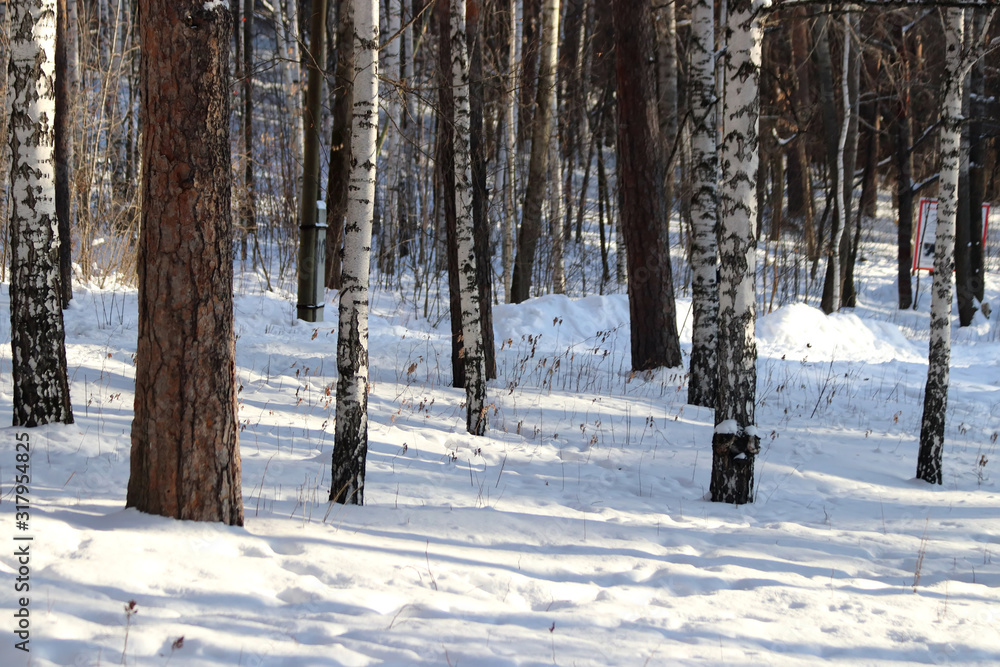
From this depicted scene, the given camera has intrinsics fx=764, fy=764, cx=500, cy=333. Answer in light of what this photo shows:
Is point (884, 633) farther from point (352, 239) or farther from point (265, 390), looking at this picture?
point (265, 390)

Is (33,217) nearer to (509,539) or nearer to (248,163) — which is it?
(509,539)

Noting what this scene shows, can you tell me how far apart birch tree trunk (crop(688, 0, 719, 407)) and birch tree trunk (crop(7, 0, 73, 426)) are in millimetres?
5569

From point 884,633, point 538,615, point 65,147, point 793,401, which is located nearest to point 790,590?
point 884,633

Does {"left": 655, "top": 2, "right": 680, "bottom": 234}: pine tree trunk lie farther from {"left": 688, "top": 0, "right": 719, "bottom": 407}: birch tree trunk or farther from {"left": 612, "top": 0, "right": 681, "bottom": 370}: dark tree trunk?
{"left": 688, "top": 0, "right": 719, "bottom": 407}: birch tree trunk

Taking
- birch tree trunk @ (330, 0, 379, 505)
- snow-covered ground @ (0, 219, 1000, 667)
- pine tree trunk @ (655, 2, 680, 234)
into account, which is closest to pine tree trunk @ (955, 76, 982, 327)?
pine tree trunk @ (655, 2, 680, 234)

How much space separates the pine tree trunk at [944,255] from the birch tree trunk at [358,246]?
4.73 m

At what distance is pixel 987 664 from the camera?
3377 millimetres

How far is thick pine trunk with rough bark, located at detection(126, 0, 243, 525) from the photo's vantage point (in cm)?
351

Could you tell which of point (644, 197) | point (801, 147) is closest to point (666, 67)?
point (644, 197)

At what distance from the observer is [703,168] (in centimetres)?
757

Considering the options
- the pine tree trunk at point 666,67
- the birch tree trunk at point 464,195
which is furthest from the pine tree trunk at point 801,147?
the birch tree trunk at point 464,195

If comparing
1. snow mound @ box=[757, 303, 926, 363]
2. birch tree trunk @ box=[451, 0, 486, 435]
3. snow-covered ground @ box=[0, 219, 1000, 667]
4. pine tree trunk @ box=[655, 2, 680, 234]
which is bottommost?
snow-covered ground @ box=[0, 219, 1000, 667]

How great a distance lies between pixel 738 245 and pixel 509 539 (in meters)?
2.55

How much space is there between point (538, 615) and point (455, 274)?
538 cm
